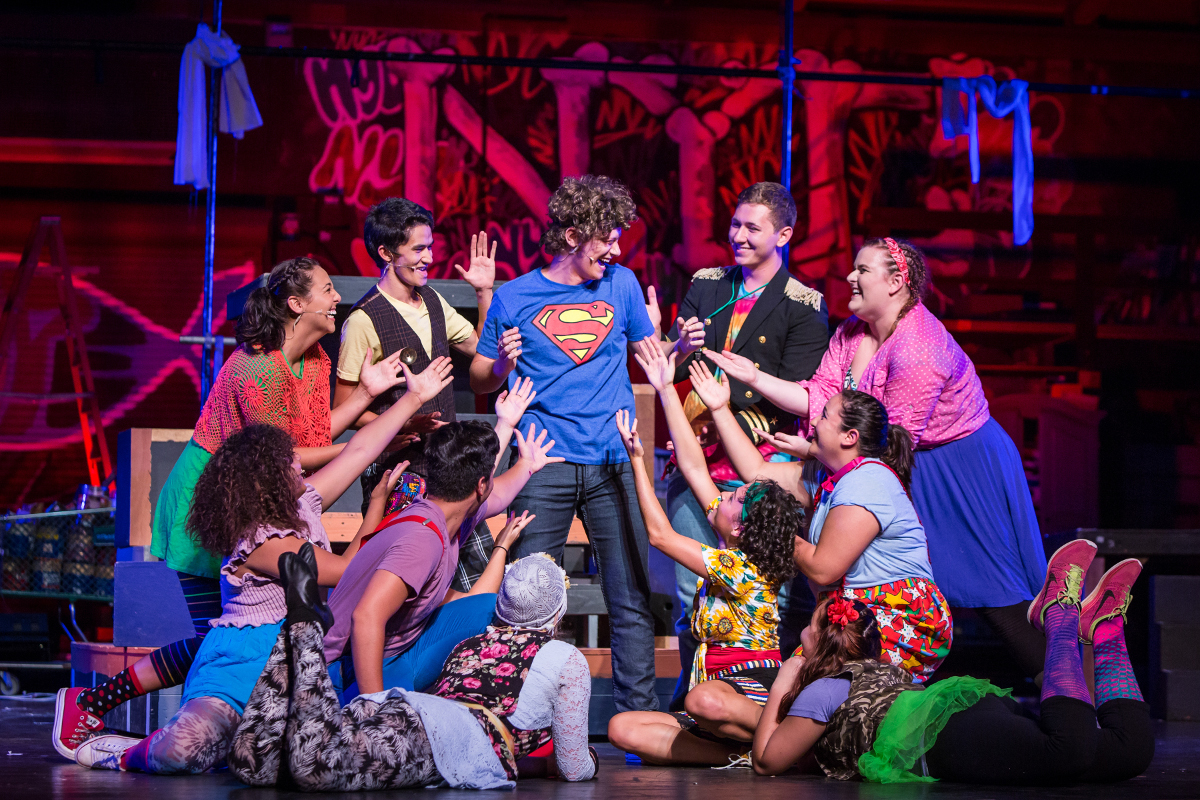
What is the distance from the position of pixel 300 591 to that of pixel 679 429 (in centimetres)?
150

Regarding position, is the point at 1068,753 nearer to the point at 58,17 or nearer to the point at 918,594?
the point at 918,594

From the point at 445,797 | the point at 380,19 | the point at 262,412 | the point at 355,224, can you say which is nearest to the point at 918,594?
the point at 445,797

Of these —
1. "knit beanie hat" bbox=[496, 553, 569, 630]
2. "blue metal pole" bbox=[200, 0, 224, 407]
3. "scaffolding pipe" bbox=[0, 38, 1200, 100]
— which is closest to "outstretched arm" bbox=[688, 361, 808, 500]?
"knit beanie hat" bbox=[496, 553, 569, 630]

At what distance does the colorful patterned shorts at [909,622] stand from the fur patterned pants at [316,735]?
4.51ft

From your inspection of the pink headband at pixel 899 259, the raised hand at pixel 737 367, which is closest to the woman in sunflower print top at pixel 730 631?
the raised hand at pixel 737 367

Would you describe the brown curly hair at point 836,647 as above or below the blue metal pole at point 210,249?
below

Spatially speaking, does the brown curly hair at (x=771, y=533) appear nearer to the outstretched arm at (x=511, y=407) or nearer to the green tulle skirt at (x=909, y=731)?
the green tulle skirt at (x=909, y=731)

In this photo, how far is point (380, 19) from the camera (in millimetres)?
8969

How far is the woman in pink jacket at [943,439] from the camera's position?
12.7 ft

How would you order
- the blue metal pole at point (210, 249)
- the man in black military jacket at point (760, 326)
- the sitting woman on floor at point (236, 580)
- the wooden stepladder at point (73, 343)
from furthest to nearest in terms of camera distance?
the wooden stepladder at point (73, 343) → the blue metal pole at point (210, 249) → the man in black military jacket at point (760, 326) → the sitting woman on floor at point (236, 580)

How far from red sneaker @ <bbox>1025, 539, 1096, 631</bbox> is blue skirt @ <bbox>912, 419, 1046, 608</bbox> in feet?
1.26

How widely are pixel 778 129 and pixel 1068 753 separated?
7.02 metres

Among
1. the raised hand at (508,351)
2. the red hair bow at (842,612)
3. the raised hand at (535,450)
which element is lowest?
the red hair bow at (842,612)

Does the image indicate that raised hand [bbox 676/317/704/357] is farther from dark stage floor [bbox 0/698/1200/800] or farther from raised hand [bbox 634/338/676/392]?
dark stage floor [bbox 0/698/1200/800]
